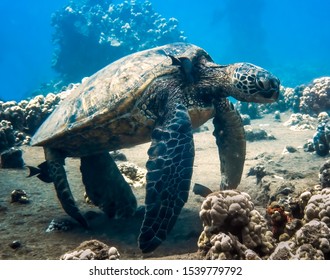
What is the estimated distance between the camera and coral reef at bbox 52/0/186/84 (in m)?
24.7

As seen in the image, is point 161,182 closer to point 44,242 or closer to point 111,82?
point 44,242

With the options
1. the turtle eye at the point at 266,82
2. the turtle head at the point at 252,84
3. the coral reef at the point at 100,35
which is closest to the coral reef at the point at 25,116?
the turtle head at the point at 252,84

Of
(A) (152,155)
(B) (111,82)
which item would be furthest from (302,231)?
(B) (111,82)

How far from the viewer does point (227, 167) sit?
5.10 metres

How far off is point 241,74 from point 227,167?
1.62 metres

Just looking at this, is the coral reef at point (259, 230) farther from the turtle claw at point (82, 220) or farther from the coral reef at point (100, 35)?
the coral reef at point (100, 35)

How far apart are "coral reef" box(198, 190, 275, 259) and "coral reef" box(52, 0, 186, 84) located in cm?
2319

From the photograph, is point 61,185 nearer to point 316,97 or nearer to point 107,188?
point 107,188

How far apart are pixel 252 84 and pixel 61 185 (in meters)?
3.33

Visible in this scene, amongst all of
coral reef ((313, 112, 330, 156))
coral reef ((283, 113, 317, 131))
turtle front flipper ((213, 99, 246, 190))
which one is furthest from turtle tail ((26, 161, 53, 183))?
coral reef ((283, 113, 317, 131))

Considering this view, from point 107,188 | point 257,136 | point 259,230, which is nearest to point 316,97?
point 257,136

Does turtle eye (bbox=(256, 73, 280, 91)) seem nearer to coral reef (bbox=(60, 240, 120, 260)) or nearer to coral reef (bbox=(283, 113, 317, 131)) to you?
coral reef (bbox=(60, 240, 120, 260))

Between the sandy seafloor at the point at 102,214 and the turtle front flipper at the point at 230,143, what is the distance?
19.5 inches

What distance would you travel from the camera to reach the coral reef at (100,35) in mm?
24703
